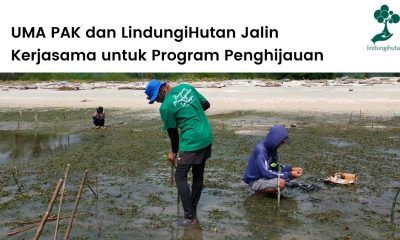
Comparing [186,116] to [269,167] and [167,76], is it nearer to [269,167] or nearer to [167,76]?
[269,167]

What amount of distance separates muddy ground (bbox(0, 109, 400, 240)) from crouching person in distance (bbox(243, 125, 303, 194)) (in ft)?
0.85

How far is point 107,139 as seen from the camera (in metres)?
14.1

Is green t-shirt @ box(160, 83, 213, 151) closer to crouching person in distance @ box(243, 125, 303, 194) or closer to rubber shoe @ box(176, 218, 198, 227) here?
rubber shoe @ box(176, 218, 198, 227)

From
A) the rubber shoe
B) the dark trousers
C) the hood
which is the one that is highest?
the hood

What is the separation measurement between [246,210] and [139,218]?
1.67 meters

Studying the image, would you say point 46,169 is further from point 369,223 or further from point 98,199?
point 369,223

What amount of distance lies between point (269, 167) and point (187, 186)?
1.84 m

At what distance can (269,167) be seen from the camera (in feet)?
24.0

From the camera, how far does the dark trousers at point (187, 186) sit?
19.8ft

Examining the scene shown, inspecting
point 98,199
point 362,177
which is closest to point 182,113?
point 98,199

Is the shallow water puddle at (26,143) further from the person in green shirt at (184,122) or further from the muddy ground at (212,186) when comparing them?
the person in green shirt at (184,122)

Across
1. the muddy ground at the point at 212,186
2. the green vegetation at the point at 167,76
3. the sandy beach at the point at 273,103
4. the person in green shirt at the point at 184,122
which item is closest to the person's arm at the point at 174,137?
the person in green shirt at the point at 184,122

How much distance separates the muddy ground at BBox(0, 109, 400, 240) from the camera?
6.05m

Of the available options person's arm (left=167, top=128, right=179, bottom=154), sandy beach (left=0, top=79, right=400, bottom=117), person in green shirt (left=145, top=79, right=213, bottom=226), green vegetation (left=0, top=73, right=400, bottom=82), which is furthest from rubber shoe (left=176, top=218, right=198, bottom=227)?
green vegetation (left=0, top=73, right=400, bottom=82)
